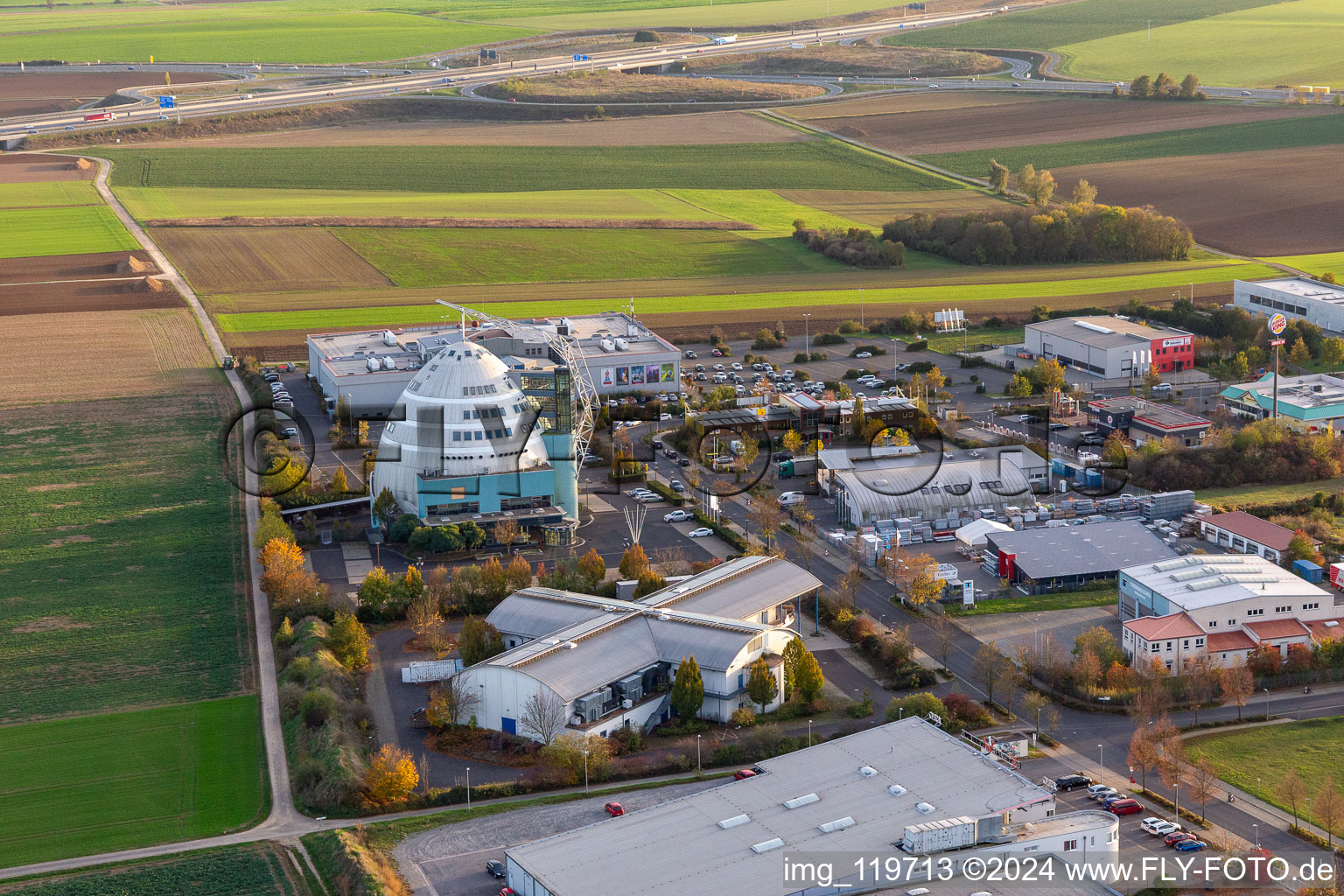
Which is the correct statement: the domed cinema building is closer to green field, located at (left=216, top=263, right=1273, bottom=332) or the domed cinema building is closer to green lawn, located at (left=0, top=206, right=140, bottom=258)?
green field, located at (left=216, top=263, right=1273, bottom=332)

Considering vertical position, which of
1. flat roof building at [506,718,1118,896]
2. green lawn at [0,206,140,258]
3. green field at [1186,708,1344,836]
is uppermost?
green lawn at [0,206,140,258]

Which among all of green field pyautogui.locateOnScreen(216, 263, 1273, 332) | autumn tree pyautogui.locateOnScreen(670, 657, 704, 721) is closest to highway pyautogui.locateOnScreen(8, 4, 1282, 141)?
green field pyautogui.locateOnScreen(216, 263, 1273, 332)

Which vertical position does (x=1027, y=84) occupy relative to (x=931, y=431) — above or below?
above

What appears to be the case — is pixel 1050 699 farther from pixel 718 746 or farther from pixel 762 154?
pixel 762 154

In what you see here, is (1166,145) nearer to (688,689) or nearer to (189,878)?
(688,689)

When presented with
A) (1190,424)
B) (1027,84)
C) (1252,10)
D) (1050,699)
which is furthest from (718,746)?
(1252,10)
